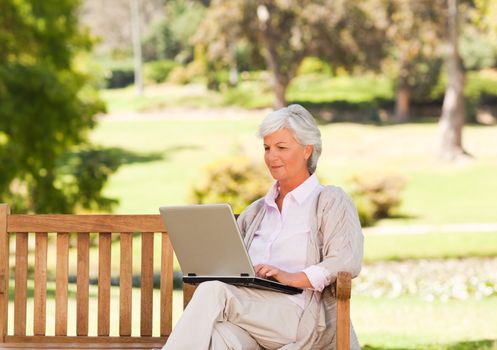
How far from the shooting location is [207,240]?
13.5 feet

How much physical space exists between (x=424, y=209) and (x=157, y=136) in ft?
48.9

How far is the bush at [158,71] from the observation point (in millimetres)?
51000

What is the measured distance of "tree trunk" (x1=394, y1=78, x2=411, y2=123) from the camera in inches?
1566

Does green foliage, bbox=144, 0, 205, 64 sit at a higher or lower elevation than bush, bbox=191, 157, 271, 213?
higher

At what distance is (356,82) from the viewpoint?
43406 millimetres

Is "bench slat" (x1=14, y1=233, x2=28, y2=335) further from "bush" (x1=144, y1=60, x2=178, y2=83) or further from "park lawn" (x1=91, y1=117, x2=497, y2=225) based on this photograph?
"bush" (x1=144, y1=60, x2=178, y2=83)

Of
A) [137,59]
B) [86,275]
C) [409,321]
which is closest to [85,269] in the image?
[86,275]

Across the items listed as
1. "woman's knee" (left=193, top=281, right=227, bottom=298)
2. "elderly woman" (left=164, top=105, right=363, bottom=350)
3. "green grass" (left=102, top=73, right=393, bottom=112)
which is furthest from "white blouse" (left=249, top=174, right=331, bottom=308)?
"green grass" (left=102, top=73, right=393, bottom=112)

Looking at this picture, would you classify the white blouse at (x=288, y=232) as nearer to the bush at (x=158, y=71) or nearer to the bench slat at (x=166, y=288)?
the bench slat at (x=166, y=288)

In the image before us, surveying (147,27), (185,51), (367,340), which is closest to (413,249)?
(367,340)

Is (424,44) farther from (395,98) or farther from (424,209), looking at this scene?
(424,209)

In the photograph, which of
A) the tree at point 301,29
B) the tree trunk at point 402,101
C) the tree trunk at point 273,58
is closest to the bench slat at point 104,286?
the tree at point 301,29

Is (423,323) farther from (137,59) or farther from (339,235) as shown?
(137,59)

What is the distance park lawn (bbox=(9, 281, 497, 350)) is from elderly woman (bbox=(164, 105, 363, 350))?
2755 millimetres
